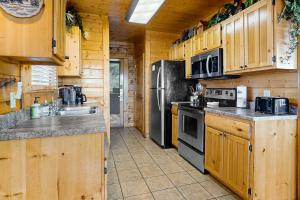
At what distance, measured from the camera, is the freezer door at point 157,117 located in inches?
160

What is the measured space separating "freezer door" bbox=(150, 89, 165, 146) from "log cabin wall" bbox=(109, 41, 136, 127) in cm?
188

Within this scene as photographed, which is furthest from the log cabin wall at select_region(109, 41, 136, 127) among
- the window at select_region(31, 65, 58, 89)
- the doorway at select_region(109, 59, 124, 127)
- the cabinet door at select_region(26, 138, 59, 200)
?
the cabinet door at select_region(26, 138, 59, 200)

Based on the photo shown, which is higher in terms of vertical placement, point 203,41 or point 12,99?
point 203,41

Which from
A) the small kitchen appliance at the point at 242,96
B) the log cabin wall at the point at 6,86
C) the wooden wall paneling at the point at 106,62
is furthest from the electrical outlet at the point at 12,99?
the small kitchen appliance at the point at 242,96

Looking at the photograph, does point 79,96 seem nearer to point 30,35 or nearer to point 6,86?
point 6,86

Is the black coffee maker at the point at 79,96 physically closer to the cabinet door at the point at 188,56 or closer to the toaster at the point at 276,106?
the cabinet door at the point at 188,56

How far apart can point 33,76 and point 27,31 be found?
939mm

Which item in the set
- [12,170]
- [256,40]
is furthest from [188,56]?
[12,170]

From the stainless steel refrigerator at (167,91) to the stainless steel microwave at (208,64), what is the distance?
46 centimetres

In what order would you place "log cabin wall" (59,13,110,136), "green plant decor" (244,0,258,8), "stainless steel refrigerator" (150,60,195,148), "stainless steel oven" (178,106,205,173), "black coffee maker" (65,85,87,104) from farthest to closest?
"stainless steel refrigerator" (150,60,195,148) → "log cabin wall" (59,13,110,136) → "black coffee maker" (65,85,87,104) → "stainless steel oven" (178,106,205,173) → "green plant decor" (244,0,258,8)

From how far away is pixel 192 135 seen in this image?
3152 millimetres

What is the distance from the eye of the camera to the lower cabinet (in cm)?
117

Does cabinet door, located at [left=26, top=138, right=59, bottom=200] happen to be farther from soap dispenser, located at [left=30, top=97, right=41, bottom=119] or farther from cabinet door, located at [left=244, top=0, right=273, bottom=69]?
cabinet door, located at [left=244, top=0, right=273, bottom=69]

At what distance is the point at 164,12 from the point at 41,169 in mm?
3421
